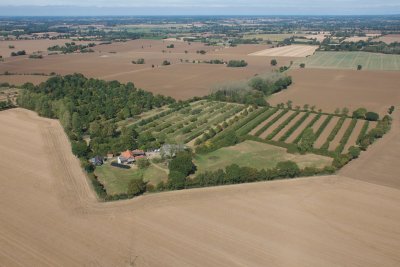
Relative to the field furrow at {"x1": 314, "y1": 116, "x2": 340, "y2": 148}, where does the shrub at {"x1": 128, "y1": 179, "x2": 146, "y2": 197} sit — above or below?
below

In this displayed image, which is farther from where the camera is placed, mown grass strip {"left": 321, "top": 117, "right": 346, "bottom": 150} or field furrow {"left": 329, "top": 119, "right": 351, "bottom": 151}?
field furrow {"left": 329, "top": 119, "right": 351, "bottom": 151}

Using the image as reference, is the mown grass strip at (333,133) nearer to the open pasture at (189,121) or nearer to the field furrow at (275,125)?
the field furrow at (275,125)

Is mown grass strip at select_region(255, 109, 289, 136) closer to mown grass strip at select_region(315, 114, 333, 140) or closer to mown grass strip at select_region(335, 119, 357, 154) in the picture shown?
mown grass strip at select_region(315, 114, 333, 140)

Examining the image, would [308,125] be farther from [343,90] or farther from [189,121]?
[343,90]

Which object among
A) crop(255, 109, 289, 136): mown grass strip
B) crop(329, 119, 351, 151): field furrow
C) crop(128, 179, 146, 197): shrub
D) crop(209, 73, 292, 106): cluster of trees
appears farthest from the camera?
crop(209, 73, 292, 106): cluster of trees

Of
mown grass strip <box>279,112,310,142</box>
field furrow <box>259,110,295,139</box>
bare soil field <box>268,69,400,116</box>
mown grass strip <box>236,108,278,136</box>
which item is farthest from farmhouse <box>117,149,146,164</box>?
bare soil field <box>268,69,400,116</box>

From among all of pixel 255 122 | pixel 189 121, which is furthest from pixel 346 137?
pixel 189 121

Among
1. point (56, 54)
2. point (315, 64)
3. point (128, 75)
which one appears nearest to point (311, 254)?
point (128, 75)
